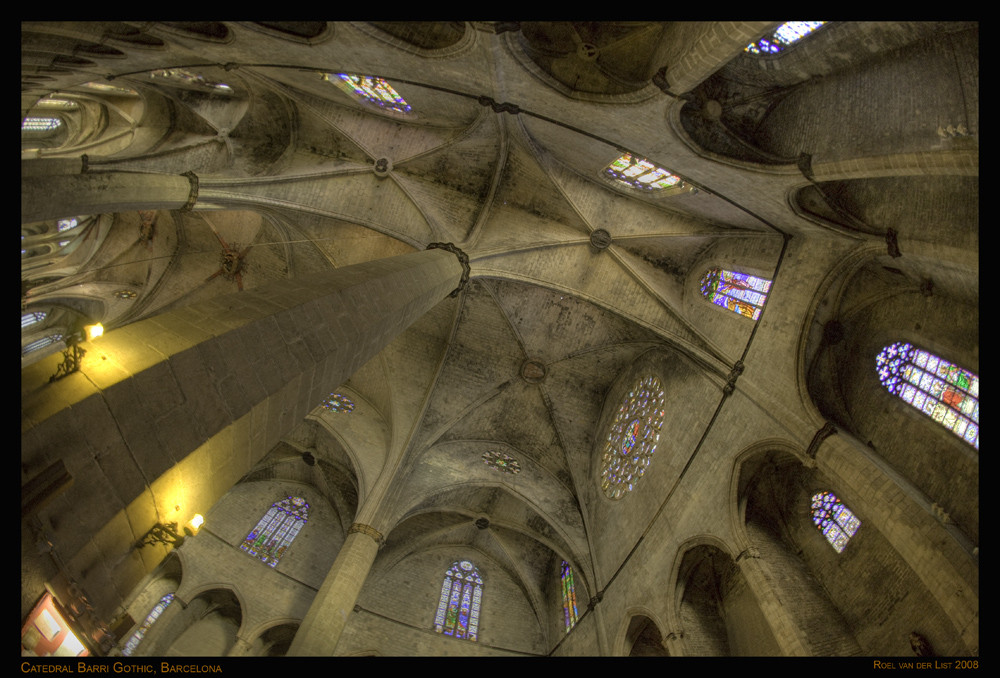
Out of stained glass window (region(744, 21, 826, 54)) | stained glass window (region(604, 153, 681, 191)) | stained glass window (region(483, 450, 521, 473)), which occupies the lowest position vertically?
stained glass window (region(744, 21, 826, 54))

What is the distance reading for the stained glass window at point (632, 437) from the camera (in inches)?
497

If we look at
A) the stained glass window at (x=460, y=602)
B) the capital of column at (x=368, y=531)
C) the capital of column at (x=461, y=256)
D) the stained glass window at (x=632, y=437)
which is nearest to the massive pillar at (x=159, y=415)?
the capital of column at (x=461, y=256)

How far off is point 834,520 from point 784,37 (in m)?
8.28

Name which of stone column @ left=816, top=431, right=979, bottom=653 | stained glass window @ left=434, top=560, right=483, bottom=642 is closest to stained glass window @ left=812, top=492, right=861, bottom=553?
stone column @ left=816, top=431, right=979, bottom=653

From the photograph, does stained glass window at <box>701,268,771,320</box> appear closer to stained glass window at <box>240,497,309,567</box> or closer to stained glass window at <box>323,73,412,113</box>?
stained glass window at <box>323,73,412,113</box>

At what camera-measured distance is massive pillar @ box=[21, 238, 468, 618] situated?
10.8ft

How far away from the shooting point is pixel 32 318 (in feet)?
47.6

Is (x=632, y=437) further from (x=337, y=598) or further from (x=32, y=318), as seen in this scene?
(x=32, y=318)

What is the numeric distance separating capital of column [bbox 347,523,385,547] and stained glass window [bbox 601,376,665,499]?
6.02 meters

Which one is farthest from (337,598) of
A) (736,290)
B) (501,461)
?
(736,290)
